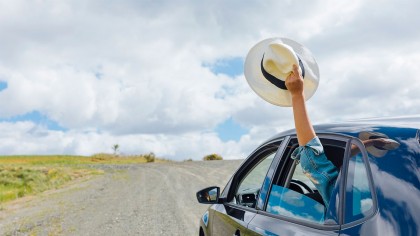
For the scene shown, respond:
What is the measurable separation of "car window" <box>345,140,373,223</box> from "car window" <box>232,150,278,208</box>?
134 centimetres

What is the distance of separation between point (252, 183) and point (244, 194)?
137mm

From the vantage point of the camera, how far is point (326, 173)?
8.84ft

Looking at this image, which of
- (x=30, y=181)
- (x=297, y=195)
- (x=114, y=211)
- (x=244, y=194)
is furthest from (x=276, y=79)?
(x=30, y=181)

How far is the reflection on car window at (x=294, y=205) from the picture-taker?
2730 millimetres

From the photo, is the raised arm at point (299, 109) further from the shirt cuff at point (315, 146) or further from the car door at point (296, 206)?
the car door at point (296, 206)

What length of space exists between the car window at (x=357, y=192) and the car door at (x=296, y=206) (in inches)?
2.6

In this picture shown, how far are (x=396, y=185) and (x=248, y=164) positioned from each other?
2080mm

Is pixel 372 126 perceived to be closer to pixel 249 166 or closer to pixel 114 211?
pixel 249 166

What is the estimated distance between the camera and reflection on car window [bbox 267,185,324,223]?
107 inches

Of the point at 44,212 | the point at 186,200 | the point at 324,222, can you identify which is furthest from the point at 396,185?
the point at 44,212

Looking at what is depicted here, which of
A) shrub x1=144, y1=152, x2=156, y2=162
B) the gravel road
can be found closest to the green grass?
the gravel road

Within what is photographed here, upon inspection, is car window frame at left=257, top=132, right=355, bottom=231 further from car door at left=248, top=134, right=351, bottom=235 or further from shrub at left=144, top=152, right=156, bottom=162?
shrub at left=144, top=152, right=156, bottom=162

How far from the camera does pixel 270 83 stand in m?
3.11

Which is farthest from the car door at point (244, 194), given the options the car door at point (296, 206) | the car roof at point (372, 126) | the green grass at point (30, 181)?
the green grass at point (30, 181)
